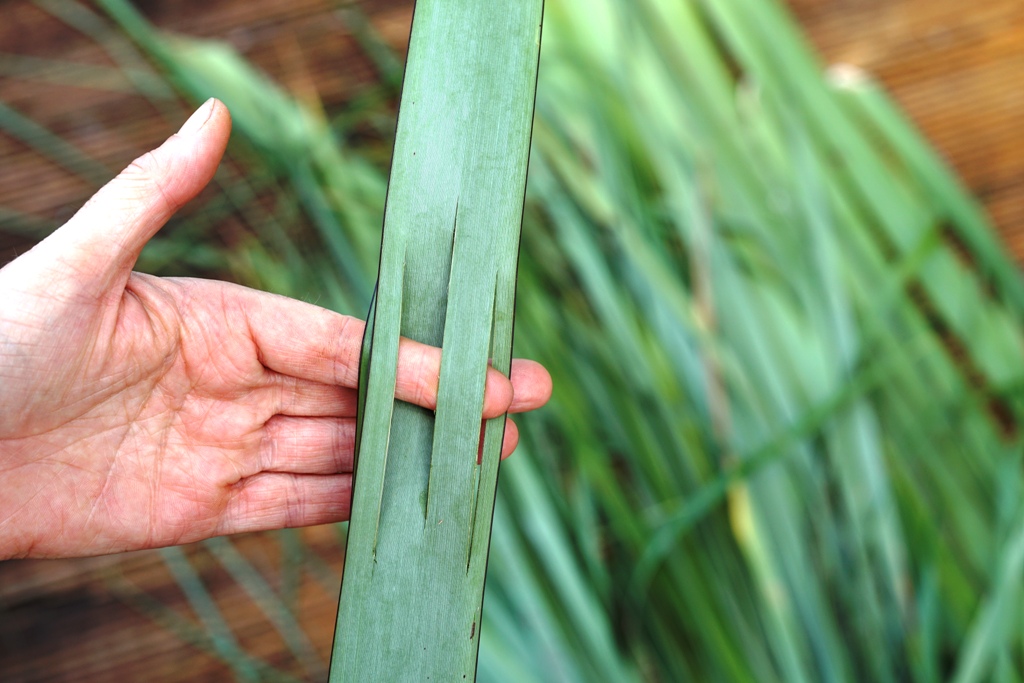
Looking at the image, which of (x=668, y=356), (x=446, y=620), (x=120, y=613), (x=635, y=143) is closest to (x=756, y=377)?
(x=668, y=356)

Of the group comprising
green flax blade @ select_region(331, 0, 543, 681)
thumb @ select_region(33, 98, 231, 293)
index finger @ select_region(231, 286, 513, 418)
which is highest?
thumb @ select_region(33, 98, 231, 293)

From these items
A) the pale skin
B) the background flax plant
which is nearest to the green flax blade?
the pale skin

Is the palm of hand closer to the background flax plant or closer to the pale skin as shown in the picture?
the pale skin

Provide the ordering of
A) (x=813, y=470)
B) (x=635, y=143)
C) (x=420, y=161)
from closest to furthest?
(x=420, y=161)
(x=813, y=470)
(x=635, y=143)

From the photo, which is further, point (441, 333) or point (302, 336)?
point (302, 336)

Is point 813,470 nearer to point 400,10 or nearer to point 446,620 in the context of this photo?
point 446,620

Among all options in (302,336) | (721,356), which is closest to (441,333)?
(302,336)

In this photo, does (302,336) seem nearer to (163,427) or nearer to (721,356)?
(163,427)
